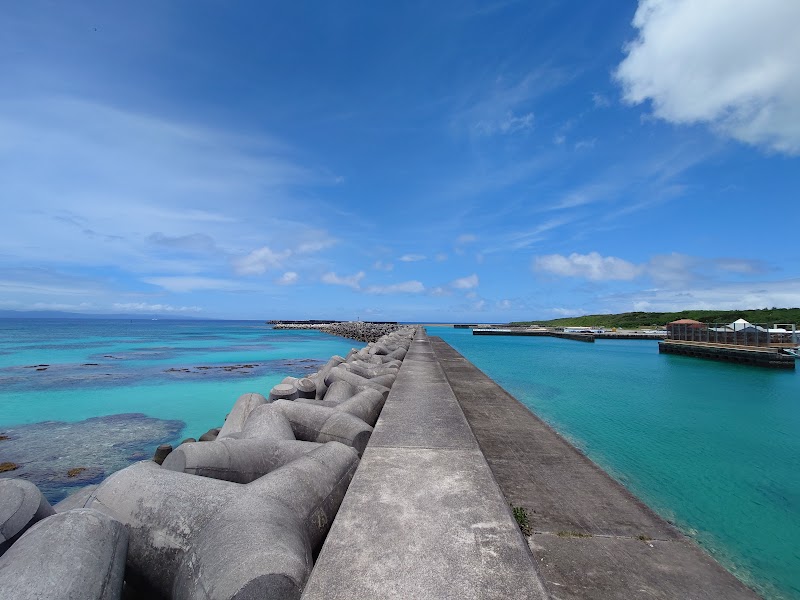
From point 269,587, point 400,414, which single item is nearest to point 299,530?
point 269,587

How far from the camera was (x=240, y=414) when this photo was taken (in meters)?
5.95

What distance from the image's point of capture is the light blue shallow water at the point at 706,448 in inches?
180

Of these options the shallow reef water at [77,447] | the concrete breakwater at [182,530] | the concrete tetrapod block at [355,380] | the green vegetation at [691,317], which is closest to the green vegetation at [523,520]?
the concrete breakwater at [182,530]

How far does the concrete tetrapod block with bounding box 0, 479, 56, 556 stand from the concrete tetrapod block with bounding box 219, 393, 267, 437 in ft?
10.3

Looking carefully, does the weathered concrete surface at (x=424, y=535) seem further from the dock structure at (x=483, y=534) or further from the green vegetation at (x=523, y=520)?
the green vegetation at (x=523, y=520)

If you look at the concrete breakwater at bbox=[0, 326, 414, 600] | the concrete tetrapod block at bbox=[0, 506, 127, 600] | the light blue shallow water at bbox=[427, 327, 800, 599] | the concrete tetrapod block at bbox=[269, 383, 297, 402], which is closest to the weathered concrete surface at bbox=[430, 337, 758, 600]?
the light blue shallow water at bbox=[427, 327, 800, 599]

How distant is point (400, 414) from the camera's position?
4785 mm

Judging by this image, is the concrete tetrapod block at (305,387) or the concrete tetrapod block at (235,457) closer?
the concrete tetrapod block at (235,457)

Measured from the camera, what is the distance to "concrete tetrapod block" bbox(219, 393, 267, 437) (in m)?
5.67

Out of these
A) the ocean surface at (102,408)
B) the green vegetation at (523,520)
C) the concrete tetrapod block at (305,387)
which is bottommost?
Answer: the ocean surface at (102,408)

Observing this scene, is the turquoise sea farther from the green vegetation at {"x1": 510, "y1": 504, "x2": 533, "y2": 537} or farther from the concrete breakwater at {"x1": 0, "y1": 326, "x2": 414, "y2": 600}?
the concrete breakwater at {"x1": 0, "y1": 326, "x2": 414, "y2": 600}

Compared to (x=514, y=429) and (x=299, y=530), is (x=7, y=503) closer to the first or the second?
(x=299, y=530)

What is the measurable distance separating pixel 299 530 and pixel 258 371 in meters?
18.3

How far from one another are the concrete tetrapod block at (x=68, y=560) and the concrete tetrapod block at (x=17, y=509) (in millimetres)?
498
